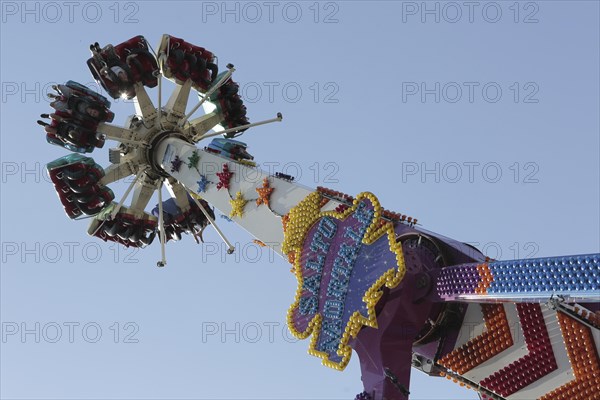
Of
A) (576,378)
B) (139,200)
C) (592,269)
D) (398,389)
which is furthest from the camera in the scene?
(139,200)

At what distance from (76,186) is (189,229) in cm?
419

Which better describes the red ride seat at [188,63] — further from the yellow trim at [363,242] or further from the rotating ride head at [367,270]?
the yellow trim at [363,242]

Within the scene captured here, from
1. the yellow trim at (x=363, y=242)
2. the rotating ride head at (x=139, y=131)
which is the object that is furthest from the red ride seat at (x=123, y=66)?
the yellow trim at (x=363, y=242)

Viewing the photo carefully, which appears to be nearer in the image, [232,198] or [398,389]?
[398,389]

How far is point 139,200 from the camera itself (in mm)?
24688

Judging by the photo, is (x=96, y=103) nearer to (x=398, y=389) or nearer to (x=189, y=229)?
(x=189, y=229)

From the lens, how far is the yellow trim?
599 inches

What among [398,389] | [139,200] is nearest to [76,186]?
[139,200]

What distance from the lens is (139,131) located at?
24.0m

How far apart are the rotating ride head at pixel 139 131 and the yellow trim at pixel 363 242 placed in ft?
16.7

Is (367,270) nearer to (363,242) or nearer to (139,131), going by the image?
(363,242)

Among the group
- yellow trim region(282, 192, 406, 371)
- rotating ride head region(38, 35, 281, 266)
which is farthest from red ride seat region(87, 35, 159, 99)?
yellow trim region(282, 192, 406, 371)

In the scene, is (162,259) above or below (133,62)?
below

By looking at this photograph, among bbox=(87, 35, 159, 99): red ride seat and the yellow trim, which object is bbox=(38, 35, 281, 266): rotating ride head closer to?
bbox=(87, 35, 159, 99): red ride seat
